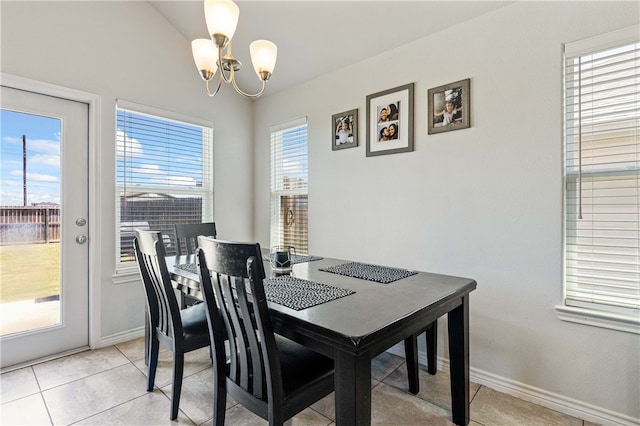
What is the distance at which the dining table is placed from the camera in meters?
1.01

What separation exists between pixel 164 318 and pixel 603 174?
2587 mm

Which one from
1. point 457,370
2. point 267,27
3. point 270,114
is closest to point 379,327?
point 457,370

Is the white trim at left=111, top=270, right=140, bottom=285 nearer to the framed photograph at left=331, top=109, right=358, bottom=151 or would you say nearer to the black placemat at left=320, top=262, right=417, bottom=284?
the black placemat at left=320, top=262, right=417, bottom=284

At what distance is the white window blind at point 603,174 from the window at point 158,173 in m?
3.04

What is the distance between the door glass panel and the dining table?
124 cm

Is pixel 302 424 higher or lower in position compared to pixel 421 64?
lower

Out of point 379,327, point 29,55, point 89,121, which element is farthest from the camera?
point 89,121

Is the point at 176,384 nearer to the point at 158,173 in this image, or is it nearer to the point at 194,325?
the point at 194,325

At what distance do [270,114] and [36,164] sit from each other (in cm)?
210

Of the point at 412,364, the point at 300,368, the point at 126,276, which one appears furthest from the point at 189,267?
the point at 412,364

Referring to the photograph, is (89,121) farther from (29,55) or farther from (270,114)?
(270,114)

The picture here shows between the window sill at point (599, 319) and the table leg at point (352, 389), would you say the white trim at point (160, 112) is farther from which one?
the window sill at point (599, 319)

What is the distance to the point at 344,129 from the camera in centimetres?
280

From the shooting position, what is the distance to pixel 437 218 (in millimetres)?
2262
